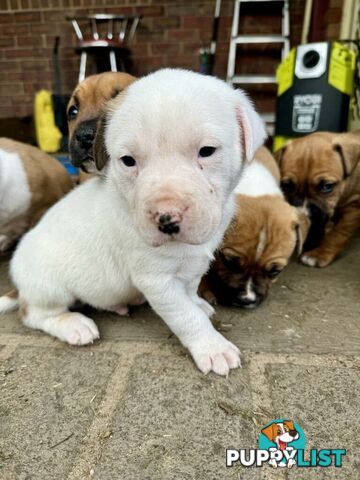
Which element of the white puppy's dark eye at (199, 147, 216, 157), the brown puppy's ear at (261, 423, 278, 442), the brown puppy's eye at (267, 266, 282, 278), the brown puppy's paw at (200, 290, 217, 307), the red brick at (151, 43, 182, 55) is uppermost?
the red brick at (151, 43, 182, 55)

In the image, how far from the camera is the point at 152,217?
141 cm

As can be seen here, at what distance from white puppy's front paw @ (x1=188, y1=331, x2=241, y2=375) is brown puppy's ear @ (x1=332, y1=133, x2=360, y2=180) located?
6.21 feet

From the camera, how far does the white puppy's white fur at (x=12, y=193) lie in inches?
123

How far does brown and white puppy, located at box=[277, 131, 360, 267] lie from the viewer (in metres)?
3.04

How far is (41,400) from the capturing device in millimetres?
1652

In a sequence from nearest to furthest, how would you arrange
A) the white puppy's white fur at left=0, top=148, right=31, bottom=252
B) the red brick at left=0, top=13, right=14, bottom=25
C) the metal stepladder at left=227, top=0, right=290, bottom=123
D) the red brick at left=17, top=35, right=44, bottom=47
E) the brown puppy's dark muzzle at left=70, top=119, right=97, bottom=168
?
the brown puppy's dark muzzle at left=70, top=119, right=97, bottom=168 → the white puppy's white fur at left=0, top=148, right=31, bottom=252 → the metal stepladder at left=227, top=0, right=290, bottom=123 → the red brick at left=0, top=13, right=14, bottom=25 → the red brick at left=17, top=35, right=44, bottom=47

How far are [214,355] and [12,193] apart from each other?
2.17 metres

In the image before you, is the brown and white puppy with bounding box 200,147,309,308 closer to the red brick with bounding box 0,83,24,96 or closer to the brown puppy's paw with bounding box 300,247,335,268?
the brown puppy's paw with bounding box 300,247,335,268

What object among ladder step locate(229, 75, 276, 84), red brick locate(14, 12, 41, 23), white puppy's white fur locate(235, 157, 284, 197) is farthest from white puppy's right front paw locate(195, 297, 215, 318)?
red brick locate(14, 12, 41, 23)

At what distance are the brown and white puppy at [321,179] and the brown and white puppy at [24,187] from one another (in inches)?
74.0

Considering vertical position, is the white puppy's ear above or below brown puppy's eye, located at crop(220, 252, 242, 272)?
above

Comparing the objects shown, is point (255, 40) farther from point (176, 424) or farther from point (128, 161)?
point (176, 424)

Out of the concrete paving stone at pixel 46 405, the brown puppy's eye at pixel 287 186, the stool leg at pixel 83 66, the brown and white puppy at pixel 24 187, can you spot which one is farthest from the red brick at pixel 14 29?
the concrete paving stone at pixel 46 405

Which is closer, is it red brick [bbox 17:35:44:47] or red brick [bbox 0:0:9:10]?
red brick [bbox 0:0:9:10]
